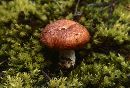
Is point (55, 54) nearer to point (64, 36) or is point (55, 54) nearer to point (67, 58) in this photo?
point (67, 58)

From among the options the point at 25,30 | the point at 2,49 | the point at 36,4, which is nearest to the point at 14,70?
the point at 2,49

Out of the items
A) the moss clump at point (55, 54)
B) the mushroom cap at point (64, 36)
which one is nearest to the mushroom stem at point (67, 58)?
the moss clump at point (55, 54)

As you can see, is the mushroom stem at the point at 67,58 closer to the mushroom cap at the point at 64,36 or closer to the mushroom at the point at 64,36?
the mushroom at the point at 64,36

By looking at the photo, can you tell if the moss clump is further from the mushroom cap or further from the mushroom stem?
the mushroom cap

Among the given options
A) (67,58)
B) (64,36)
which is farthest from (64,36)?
(67,58)

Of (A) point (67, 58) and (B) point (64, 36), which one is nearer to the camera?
(B) point (64, 36)

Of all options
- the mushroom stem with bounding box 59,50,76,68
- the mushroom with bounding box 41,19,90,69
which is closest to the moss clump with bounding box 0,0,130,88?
the mushroom stem with bounding box 59,50,76,68

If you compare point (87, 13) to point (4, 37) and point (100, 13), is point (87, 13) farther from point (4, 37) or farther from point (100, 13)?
point (4, 37)
